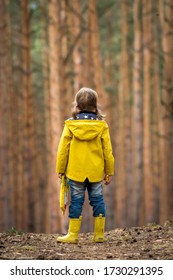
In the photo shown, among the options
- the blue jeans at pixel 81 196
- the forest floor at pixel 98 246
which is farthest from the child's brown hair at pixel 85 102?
the forest floor at pixel 98 246

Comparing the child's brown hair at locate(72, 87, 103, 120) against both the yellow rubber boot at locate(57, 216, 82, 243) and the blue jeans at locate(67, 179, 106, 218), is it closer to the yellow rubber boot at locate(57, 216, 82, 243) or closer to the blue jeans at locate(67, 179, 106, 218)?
the blue jeans at locate(67, 179, 106, 218)

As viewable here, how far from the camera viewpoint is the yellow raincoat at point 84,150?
6.65 m

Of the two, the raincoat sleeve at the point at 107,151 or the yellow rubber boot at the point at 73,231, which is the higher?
the raincoat sleeve at the point at 107,151

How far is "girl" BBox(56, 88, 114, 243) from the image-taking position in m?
6.67

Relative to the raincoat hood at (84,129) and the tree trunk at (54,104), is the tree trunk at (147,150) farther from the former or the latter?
the raincoat hood at (84,129)

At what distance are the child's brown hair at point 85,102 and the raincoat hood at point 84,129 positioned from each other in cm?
13

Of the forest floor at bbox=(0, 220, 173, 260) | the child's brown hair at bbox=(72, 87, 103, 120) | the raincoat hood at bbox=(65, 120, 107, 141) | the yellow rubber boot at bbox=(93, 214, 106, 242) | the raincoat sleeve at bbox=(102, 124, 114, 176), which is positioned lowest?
the forest floor at bbox=(0, 220, 173, 260)

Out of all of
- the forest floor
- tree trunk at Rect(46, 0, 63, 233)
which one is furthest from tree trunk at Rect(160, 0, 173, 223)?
the forest floor

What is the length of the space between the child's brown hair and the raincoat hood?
13cm

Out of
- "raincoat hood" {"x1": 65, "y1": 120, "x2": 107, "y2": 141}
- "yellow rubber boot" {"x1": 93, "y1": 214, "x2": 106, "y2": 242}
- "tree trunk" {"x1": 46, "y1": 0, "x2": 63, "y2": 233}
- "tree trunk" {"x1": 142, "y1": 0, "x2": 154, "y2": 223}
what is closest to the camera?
"raincoat hood" {"x1": 65, "y1": 120, "x2": 107, "y2": 141}

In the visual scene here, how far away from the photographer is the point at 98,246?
263 inches

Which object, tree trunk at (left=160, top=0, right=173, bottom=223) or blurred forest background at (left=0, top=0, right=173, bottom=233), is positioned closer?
blurred forest background at (left=0, top=0, right=173, bottom=233)

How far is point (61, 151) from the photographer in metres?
6.73
